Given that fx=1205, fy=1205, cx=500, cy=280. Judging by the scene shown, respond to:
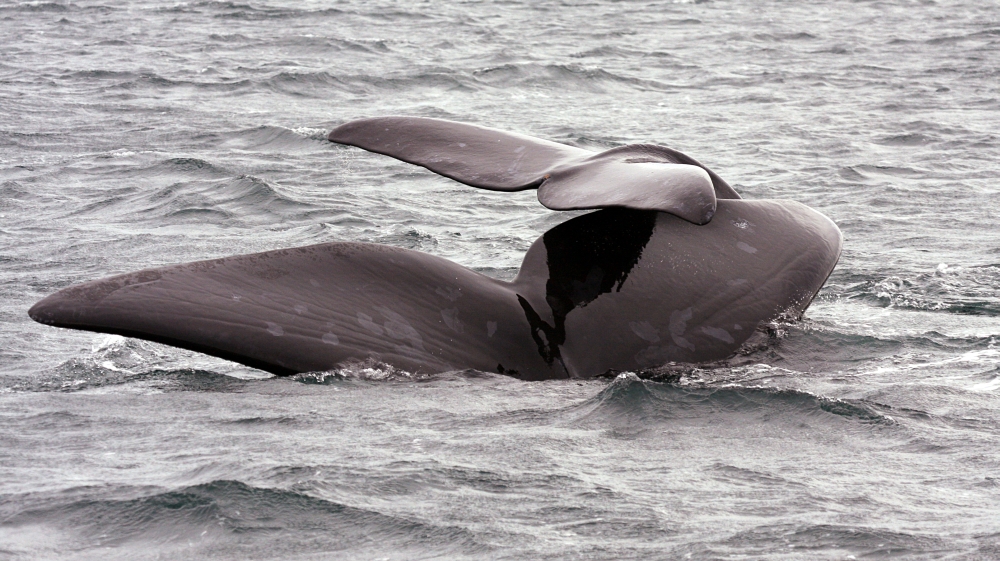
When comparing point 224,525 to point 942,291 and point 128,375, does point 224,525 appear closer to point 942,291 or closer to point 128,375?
point 128,375

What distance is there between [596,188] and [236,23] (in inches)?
889

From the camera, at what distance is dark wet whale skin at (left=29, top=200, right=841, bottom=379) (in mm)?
5340

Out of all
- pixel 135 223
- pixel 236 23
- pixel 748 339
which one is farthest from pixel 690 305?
pixel 236 23

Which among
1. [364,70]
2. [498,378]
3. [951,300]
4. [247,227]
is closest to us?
[498,378]

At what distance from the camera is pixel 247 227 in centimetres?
1139

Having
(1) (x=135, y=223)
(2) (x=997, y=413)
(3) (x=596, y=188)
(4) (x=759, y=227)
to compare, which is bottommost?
(1) (x=135, y=223)

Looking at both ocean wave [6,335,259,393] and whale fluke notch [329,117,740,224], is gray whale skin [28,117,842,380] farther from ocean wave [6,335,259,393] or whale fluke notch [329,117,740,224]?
ocean wave [6,335,259,393]

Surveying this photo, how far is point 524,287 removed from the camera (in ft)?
20.2

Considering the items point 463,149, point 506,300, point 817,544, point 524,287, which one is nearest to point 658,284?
point 524,287

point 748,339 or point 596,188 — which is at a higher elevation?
point 596,188

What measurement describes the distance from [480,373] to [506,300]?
15.8 inches

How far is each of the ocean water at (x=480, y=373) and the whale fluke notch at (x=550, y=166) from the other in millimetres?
991

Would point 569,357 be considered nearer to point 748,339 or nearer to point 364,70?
point 748,339

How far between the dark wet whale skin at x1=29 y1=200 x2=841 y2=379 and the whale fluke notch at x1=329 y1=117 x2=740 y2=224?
1.25 feet
